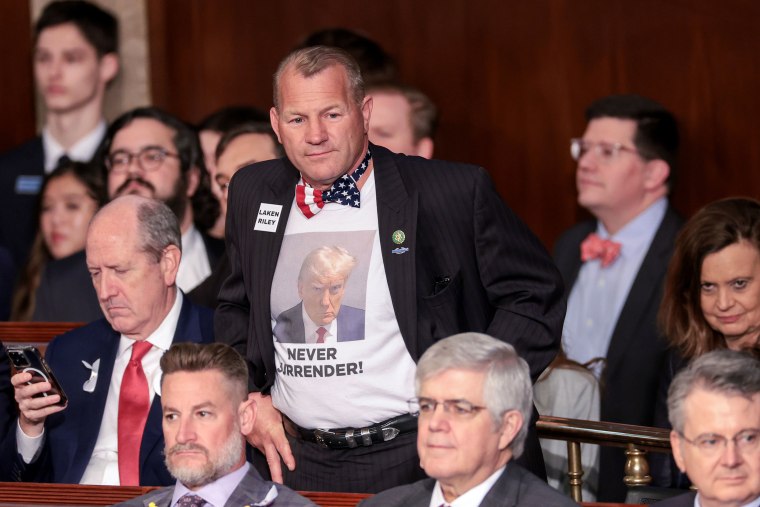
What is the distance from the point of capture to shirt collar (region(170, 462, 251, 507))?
350cm

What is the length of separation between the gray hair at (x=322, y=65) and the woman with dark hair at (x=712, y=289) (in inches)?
56.6

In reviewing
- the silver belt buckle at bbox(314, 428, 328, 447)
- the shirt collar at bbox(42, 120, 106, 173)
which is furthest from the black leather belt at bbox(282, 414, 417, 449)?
the shirt collar at bbox(42, 120, 106, 173)

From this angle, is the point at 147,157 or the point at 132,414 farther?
the point at 147,157

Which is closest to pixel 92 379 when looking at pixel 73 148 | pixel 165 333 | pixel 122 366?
pixel 122 366

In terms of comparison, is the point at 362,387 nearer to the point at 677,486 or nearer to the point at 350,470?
the point at 350,470

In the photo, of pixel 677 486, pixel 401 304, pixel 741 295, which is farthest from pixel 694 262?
pixel 401 304

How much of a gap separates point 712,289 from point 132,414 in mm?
1877

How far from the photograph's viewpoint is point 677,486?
4473mm

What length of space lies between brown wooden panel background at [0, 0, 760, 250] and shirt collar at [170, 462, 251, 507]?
10.6 ft

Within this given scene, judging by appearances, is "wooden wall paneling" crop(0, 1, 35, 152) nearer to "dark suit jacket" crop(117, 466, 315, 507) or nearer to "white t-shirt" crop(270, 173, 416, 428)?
"white t-shirt" crop(270, 173, 416, 428)

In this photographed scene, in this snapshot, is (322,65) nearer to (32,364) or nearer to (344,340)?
(344,340)

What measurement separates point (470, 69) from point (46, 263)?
224 cm

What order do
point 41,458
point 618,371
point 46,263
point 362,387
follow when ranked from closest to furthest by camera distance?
point 362,387
point 41,458
point 618,371
point 46,263

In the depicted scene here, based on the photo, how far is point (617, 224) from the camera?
5.81 m
